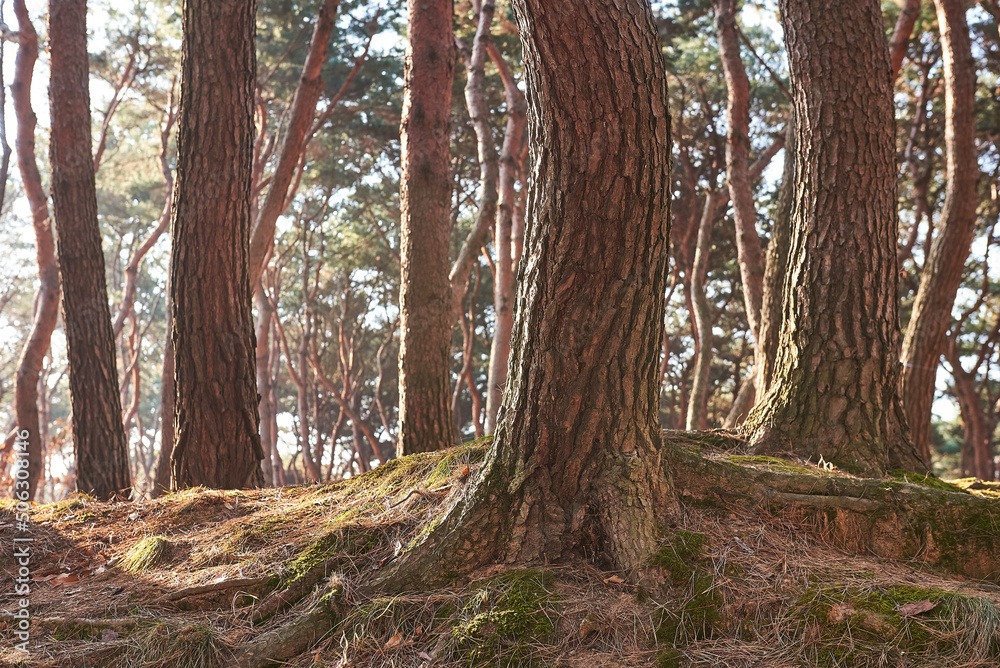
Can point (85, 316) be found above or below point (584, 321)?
above

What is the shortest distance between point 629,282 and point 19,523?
11.1 feet

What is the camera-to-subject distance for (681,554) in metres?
2.50

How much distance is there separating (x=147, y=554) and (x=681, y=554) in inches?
89.1

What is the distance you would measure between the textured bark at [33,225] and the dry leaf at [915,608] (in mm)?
7663

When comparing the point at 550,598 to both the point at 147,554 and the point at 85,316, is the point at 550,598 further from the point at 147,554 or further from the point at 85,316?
the point at 85,316

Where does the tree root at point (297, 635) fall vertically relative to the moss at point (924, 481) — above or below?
below

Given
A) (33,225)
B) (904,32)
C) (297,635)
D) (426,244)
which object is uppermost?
(904,32)

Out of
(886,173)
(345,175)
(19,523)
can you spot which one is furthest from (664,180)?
(345,175)

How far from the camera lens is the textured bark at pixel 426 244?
511 centimetres

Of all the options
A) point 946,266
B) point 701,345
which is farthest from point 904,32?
point 701,345

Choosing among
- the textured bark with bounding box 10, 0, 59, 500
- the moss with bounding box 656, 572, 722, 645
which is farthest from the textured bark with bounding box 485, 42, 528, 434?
the moss with bounding box 656, 572, 722, 645

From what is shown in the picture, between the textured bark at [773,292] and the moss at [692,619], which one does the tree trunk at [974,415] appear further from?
the moss at [692,619]

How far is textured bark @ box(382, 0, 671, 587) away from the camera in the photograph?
2.34 m

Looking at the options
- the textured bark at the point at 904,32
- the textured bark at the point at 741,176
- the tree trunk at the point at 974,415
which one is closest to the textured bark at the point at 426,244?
the textured bark at the point at 741,176
